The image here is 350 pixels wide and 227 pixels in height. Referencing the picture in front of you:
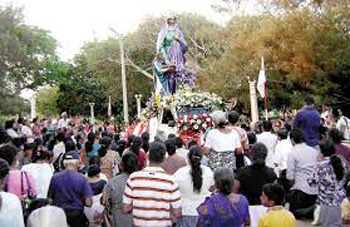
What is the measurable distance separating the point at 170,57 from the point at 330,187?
37.5ft

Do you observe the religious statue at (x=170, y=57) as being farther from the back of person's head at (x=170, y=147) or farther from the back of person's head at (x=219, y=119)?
the back of person's head at (x=170, y=147)

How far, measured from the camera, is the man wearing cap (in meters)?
6.67

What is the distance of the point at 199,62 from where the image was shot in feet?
133

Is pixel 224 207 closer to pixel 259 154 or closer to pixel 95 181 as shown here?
pixel 259 154

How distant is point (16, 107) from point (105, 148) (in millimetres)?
15868

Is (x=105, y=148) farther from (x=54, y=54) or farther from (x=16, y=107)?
Result: (x=54, y=54)

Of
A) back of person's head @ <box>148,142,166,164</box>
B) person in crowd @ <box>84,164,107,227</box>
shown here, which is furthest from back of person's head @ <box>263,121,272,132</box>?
back of person's head @ <box>148,142,166,164</box>

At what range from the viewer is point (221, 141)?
7855mm

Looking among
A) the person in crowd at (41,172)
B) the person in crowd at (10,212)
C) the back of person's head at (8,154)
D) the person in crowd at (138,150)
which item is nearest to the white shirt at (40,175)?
the person in crowd at (41,172)

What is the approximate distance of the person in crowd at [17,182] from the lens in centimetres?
677

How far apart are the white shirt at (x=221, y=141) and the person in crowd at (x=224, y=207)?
2.33 meters

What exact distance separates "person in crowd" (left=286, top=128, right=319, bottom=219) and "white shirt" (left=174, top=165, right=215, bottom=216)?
2615 millimetres

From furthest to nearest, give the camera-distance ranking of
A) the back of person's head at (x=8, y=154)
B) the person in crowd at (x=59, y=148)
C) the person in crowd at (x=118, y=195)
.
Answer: the person in crowd at (x=59, y=148)
the back of person's head at (x=8, y=154)
the person in crowd at (x=118, y=195)

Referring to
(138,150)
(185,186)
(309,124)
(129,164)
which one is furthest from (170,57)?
(129,164)
